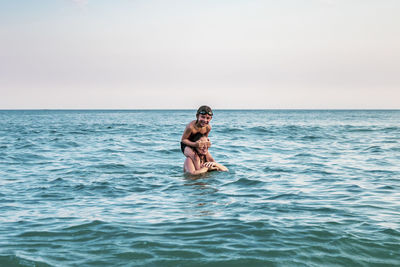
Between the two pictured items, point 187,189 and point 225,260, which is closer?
point 225,260

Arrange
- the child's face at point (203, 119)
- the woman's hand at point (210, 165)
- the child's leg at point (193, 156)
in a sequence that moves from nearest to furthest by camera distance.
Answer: the child's face at point (203, 119)
the child's leg at point (193, 156)
the woman's hand at point (210, 165)

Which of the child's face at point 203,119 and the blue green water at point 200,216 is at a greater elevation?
the child's face at point 203,119

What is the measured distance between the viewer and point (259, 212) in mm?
7473

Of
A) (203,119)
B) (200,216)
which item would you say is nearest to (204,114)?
(203,119)

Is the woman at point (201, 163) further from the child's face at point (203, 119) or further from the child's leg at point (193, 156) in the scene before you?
the child's face at point (203, 119)

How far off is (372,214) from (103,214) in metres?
4.66

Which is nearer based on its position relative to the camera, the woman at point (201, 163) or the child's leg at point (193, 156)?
the woman at point (201, 163)

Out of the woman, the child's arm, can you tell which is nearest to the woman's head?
the child's arm

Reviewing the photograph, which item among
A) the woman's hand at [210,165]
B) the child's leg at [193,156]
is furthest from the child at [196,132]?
the woman's hand at [210,165]

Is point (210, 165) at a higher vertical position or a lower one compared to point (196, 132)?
lower

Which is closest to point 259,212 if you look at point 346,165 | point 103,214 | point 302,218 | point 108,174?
point 302,218

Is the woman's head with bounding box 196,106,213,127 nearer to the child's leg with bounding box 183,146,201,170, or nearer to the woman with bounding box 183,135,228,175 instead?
the woman with bounding box 183,135,228,175

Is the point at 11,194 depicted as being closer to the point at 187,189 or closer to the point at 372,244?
the point at 187,189

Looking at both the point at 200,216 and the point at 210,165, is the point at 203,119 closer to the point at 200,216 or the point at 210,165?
the point at 210,165
